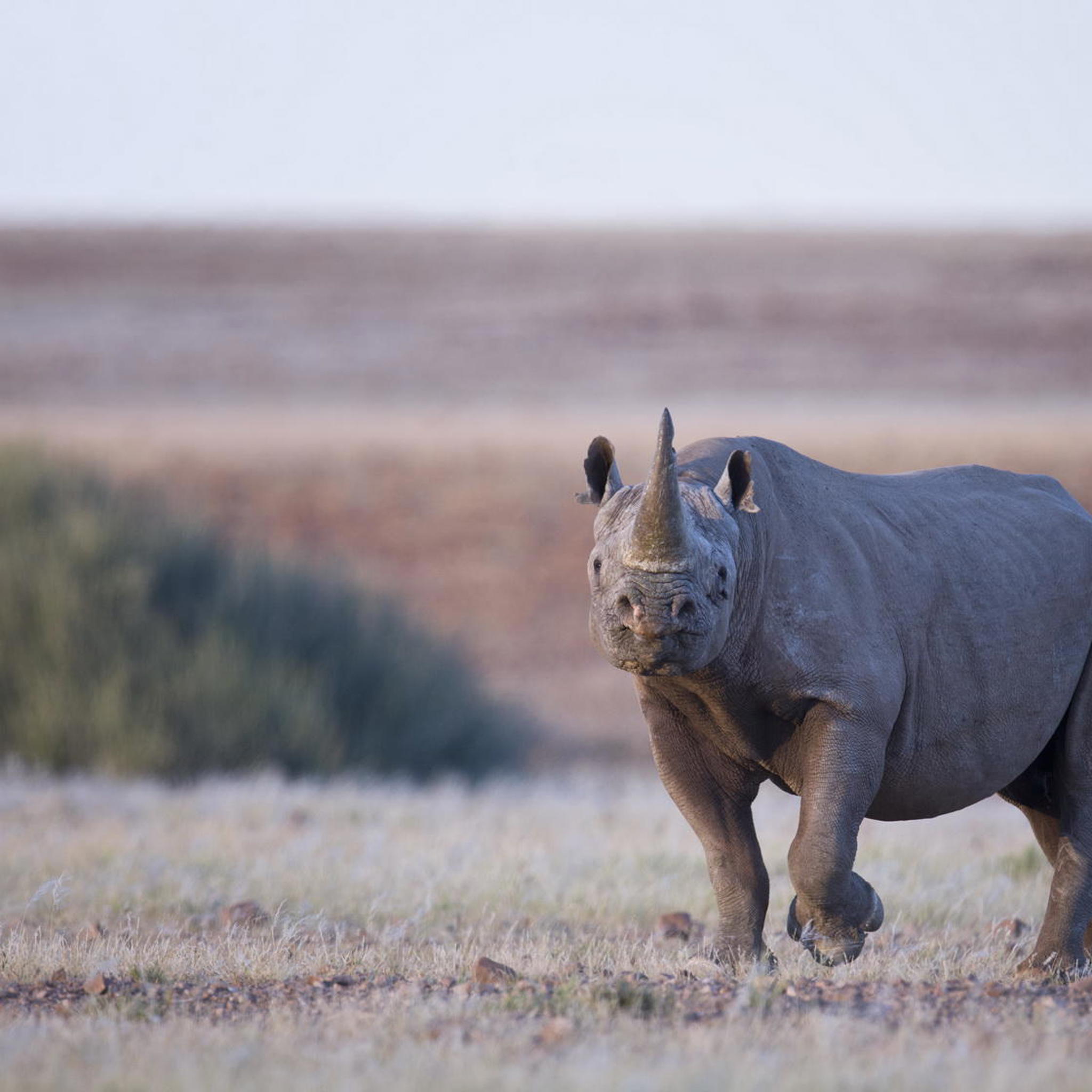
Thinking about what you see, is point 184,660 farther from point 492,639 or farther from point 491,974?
point 491,974

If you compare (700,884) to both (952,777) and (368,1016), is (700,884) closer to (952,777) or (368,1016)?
(952,777)

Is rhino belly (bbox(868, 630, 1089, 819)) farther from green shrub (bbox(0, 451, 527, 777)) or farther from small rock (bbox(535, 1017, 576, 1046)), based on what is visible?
green shrub (bbox(0, 451, 527, 777))

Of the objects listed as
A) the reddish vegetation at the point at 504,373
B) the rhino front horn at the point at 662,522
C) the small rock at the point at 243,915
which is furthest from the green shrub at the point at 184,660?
the rhino front horn at the point at 662,522

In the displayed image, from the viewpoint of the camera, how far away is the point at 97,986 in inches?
226

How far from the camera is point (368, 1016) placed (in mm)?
5059

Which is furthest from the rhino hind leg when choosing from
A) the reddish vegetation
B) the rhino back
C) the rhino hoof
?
the reddish vegetation

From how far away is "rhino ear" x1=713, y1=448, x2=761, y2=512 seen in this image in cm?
601

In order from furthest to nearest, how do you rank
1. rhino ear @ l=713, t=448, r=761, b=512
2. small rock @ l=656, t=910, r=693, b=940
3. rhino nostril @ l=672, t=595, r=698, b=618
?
small rock @ l=656, t=910, r=693, b=940
rhino ear @ l=713, t=448, r=761, b=512
rhino nostril @ l=672, t=595, r=698, b=618

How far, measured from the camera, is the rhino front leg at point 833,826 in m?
6.04

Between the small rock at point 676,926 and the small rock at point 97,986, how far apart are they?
2.86 m

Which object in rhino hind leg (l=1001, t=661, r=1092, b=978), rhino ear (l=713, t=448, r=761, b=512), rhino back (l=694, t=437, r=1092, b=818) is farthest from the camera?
rhino hind leg (l=1001, t=661, r=1092, b=978)

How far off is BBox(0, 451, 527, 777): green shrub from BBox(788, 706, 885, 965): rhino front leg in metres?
11.8

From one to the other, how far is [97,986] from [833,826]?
260 centimetres

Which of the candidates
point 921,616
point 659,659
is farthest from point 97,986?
point 921,616
